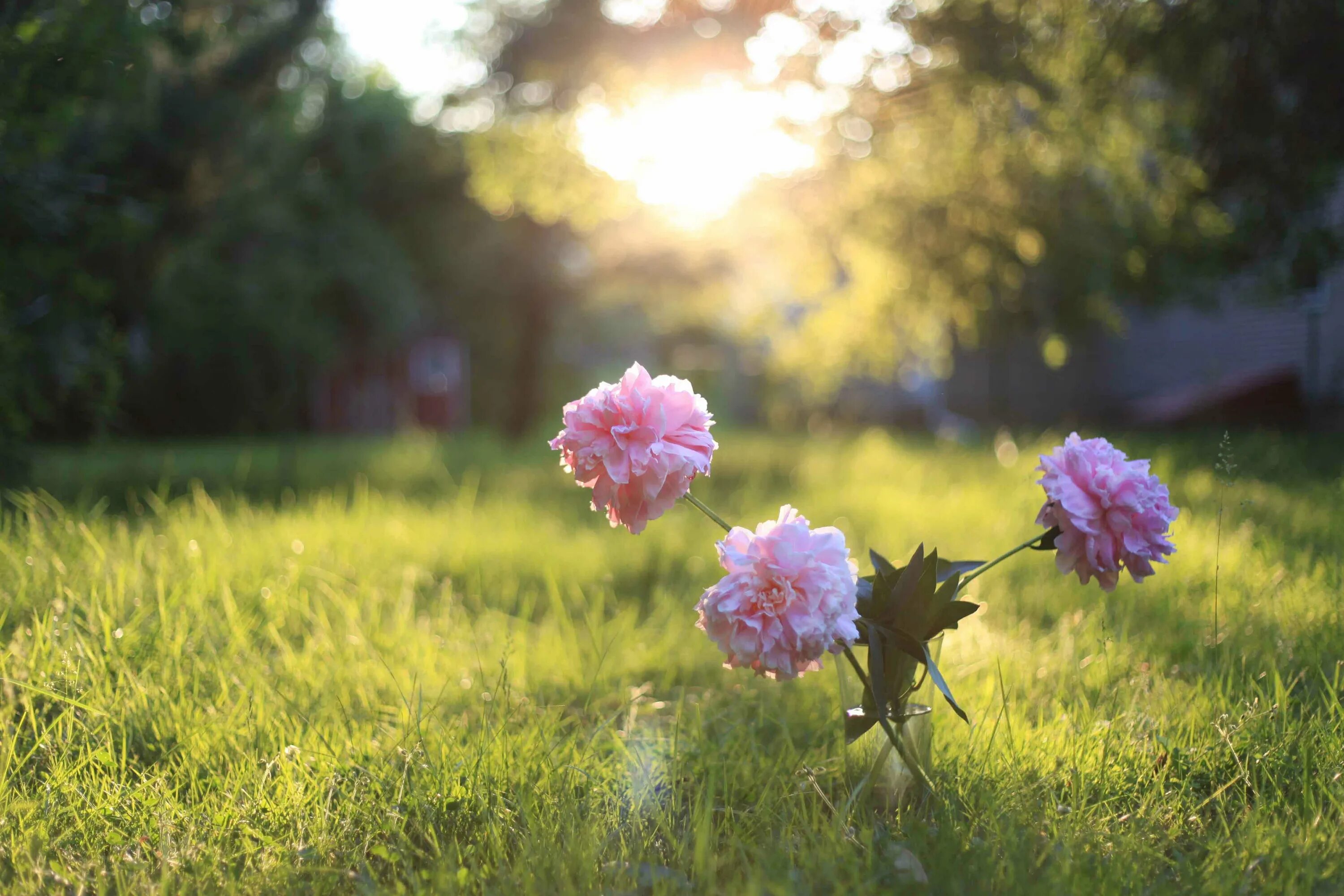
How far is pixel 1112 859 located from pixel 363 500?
492cm

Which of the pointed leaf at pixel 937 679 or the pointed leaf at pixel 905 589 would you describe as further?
the pointed leaf at pixel 905 589

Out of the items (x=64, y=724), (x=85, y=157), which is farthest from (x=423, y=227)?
(x=64, y=724)

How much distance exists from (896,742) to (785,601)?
518 mm

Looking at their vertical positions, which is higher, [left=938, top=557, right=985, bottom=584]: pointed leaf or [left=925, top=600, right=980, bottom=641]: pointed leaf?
[left=938, top=557, right=985, bottom=584]: pointed leaf

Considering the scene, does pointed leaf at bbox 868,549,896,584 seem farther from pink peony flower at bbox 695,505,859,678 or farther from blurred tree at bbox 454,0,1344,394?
blurred tree at bbox 454,0,1344,394

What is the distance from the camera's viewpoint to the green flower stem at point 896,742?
1954 millimetres

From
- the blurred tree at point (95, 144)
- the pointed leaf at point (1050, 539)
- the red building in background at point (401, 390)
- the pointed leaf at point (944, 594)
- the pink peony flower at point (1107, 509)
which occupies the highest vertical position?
the blurred tree at point (95, 144)

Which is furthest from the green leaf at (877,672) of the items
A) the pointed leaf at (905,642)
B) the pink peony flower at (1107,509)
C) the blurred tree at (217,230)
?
the blurred tree at (217,230)

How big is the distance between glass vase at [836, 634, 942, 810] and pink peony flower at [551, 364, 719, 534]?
2.00 ft

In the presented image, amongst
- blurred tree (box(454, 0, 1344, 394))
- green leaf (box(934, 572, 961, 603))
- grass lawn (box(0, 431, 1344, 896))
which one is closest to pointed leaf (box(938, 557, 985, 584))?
green leaf (box(934, 572, 961, 603))

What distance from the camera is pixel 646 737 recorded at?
269cm

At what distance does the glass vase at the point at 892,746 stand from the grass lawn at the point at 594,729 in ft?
0.23

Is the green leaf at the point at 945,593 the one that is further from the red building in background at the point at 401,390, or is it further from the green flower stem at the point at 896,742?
the red building in background at the point at 401,390

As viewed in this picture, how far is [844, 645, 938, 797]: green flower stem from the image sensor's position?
195 centimetres
